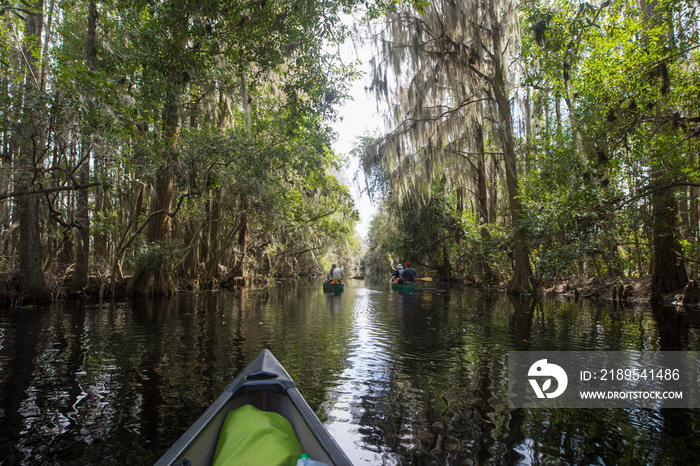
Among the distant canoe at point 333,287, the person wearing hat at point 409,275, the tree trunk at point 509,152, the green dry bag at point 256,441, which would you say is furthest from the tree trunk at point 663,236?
the distant canoe at point 333,287

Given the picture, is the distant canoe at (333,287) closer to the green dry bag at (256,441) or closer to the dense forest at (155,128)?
the dense forest at (155,128)

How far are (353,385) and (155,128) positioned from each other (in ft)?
36.3

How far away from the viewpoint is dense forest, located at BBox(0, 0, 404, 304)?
7879mm

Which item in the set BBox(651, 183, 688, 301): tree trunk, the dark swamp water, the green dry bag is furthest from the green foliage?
BBox(651, 183, 688, 301): tree trunk

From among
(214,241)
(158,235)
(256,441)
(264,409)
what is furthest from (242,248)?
(256,441)

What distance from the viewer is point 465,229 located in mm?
20250

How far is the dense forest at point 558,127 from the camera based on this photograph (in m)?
8.45

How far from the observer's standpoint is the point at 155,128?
1215 cm

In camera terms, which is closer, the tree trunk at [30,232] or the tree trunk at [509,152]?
the tree trunk at [30,232]

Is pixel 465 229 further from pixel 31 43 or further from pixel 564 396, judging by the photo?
pixel 31 43

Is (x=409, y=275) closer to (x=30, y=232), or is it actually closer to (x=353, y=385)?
(x=353, y=385)

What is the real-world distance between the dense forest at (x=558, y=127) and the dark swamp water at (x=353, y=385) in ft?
11.1

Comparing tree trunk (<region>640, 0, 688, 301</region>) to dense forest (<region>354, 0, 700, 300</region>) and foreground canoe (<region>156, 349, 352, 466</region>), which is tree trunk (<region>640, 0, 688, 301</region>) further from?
foreground canoe (<region>156, 349, 352, 466</region>)

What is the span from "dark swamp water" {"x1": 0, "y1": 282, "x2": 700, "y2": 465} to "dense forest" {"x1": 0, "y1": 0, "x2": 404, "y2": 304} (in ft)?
13.1
